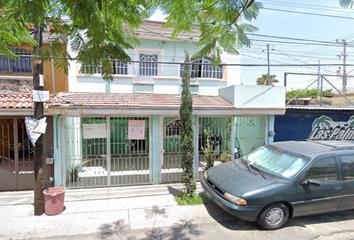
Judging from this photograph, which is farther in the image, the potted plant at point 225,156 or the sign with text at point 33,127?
the potted plant at point 225,156

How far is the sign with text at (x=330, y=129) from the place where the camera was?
26.3ft

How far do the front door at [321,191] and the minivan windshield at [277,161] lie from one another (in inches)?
9.2

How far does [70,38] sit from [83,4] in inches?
29.6

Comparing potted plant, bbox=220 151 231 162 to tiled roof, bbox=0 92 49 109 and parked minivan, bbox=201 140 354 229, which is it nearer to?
parked minivan, bbox=201 140 354 229

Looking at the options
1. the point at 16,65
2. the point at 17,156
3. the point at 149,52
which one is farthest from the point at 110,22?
the point at 16,65

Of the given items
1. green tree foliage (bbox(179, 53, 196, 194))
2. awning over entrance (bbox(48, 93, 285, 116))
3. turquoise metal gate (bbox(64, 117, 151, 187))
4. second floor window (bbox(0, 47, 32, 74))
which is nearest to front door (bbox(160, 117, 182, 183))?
turquoise metal gate (bbox(64, 117, 151, 187))

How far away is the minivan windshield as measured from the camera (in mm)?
4268

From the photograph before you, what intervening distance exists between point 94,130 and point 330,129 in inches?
365

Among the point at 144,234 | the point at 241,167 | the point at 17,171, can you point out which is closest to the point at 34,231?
the point at 144,234

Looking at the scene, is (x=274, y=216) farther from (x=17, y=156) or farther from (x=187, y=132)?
(x=17, y=156)

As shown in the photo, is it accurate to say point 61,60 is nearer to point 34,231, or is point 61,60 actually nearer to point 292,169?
point 34,231

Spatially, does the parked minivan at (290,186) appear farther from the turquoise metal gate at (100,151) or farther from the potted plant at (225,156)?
the turquoise metal gate at (100,151)

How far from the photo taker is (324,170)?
4.29 meters

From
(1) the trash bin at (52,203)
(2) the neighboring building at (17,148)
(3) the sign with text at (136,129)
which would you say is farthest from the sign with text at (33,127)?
(3) the sign with text at (136,129)
